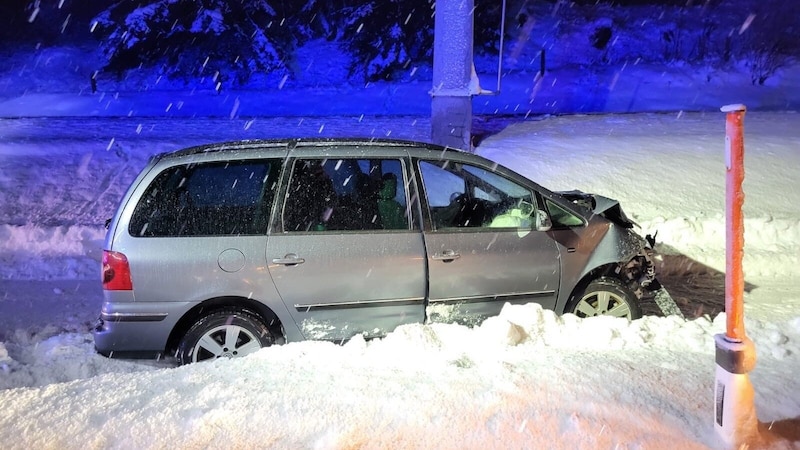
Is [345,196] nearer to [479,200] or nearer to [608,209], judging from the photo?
[479,200]

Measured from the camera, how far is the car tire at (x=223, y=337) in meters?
4.18

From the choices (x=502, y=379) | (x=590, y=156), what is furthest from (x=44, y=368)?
(x=590, y=156)

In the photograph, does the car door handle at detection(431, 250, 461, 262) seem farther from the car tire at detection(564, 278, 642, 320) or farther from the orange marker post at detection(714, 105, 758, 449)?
the orange marker post at detection(714, 105, 758, 449)

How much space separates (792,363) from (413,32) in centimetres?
2279

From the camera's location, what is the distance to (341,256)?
168 inches

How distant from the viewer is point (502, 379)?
352 centimetres

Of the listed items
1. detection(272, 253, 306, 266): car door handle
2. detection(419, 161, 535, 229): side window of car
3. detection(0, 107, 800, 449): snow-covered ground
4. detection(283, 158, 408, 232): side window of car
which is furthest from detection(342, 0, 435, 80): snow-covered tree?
detection(272, 253, 306, 266): car door handle

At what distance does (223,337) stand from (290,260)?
2.29ft

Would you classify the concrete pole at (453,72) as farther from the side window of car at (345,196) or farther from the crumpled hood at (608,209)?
the side window of car at (345,196)

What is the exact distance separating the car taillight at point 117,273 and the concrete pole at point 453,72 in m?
6.87

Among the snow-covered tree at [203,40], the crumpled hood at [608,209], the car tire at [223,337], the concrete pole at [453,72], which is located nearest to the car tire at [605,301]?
the crumpled hood at [608,209]

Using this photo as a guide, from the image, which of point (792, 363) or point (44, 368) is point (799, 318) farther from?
point (44, 368)

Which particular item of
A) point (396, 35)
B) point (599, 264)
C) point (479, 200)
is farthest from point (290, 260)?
point (396, 35)

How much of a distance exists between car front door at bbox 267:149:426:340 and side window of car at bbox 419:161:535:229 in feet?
1.12
